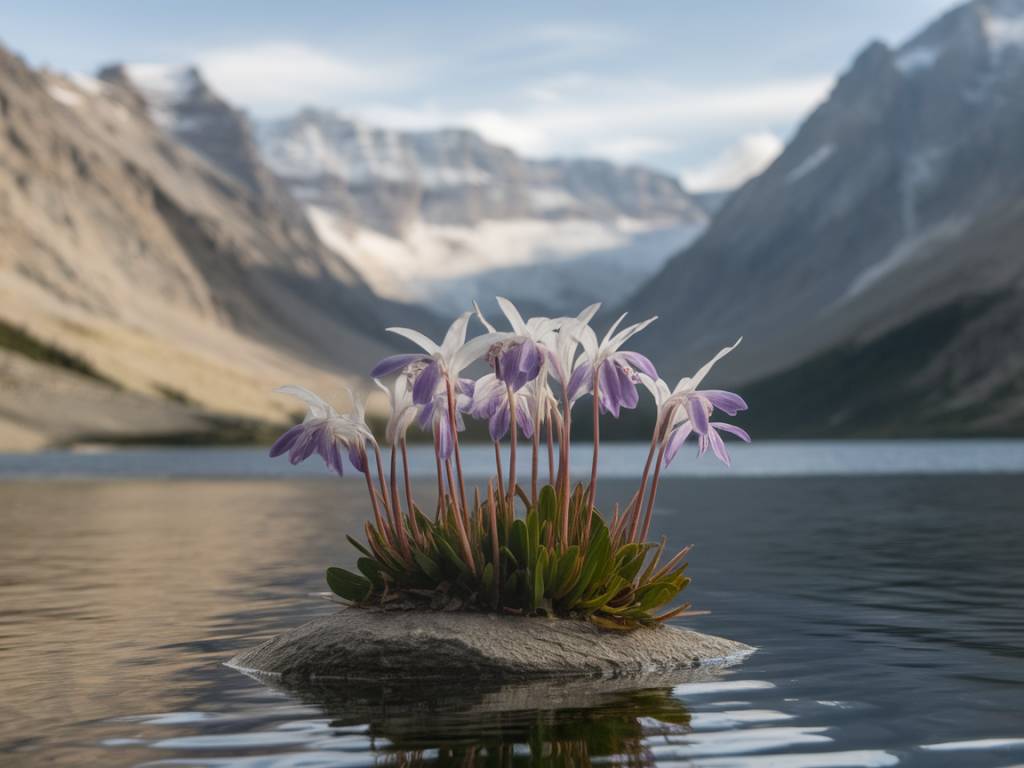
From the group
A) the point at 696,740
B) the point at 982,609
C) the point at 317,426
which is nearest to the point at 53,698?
the point at 317,426

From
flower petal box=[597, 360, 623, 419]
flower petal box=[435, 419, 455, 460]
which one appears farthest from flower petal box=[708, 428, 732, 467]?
flower petal box=[435, 419, 455, 460]

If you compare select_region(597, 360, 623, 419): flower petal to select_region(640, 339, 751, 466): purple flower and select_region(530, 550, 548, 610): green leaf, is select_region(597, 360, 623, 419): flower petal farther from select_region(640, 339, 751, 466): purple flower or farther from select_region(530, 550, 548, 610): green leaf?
select_region(530, 550, 548, 610): green leaf

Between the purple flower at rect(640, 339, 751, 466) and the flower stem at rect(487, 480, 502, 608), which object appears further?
the purple flower at rect(640, 339, 751, 466)

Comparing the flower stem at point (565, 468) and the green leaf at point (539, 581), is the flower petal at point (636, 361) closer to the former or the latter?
the flower stem at point (565, 468)

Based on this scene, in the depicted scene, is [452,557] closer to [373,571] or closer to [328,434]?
[373,571]

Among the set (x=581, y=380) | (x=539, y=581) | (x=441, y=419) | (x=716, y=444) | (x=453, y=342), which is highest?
(x=453, y=342)

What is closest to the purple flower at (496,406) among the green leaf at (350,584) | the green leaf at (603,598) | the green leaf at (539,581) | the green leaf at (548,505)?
the green leaf at (548,505)

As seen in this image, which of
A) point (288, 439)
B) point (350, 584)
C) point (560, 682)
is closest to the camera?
point (560, 682)

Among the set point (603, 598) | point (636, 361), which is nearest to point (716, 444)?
point (636, 361)
